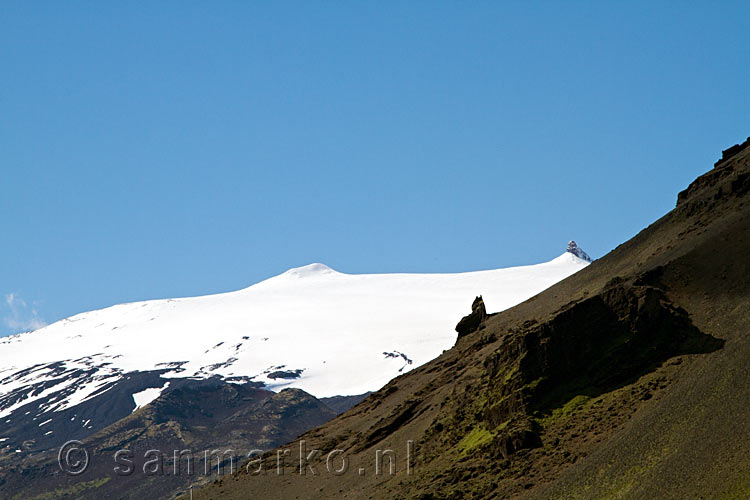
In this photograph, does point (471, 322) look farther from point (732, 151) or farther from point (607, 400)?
point (607, 400)

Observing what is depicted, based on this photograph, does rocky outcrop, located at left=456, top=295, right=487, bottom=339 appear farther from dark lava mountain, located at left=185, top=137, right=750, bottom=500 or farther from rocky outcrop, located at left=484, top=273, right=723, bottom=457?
rocky outcrop, located at left=484, top=273, right=723, bottom=457

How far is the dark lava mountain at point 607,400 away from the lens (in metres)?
62.7

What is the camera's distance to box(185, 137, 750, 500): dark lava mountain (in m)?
62.7

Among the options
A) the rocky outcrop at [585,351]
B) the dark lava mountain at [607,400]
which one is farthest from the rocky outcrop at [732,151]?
the rocky outcrop at [585,351]

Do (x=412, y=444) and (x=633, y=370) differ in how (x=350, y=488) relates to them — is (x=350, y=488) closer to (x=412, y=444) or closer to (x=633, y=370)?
(x=412, y=444)

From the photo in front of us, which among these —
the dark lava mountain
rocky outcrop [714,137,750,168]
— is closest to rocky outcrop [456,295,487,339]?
the dark lava mountain

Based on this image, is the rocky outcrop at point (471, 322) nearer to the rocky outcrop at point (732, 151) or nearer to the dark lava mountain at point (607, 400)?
the dark lava mountain at point (607, 400)

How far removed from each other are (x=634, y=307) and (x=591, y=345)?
5.33 metres

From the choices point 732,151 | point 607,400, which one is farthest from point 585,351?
point 732,151

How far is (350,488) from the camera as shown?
92.3m

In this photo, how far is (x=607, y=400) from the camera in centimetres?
7544

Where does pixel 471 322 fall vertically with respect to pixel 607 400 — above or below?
above

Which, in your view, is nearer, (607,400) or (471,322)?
(607,400)

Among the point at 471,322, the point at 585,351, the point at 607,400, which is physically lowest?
the point at 607,400
